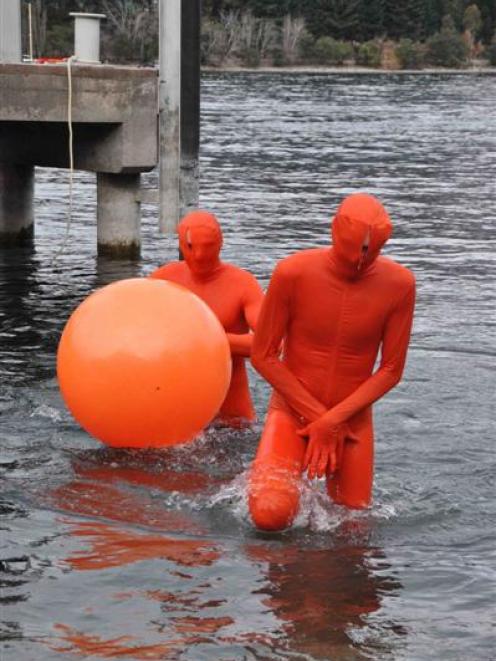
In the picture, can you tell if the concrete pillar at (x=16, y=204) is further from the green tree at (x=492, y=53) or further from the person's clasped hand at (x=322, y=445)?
the green tree at (x=492, y=53)

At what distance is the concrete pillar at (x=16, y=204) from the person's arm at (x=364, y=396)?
11733 mm

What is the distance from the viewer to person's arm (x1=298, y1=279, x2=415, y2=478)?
803 centimetres

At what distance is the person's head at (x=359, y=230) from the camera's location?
7.60 m

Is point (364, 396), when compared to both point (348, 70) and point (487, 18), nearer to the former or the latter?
point (348, 70)

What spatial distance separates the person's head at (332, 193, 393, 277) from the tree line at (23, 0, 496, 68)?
89516 mm

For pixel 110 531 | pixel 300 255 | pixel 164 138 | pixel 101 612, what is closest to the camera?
pixel 101 612

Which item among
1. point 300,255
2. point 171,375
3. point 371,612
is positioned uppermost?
point 300,255

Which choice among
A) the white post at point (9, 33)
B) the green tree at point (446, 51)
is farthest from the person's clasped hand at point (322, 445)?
the green tree at point (446, 51)

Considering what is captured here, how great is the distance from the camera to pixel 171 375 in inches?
363

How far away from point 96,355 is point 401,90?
246 feet

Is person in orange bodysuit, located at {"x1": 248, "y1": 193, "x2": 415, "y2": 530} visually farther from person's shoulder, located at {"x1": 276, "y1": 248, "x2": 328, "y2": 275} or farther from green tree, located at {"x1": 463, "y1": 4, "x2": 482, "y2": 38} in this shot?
green tree, located at {"x1": 463, "y1": 4, "x2": 482, "y2": 38}

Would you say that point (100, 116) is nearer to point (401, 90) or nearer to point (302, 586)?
point (302, 586)

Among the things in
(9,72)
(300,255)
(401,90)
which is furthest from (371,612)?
(401,90)

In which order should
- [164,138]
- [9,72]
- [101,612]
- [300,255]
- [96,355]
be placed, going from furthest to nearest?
[164,138] < [9,72] < [96,355] < [300,255] < [101,612]
